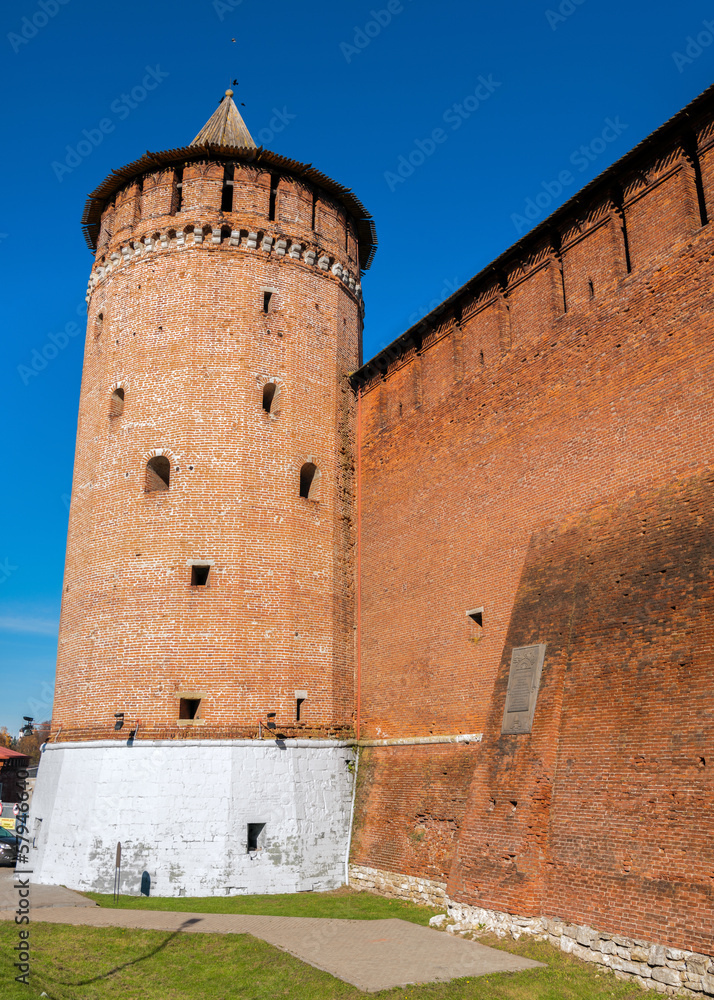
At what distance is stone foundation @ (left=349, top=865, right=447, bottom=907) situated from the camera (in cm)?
1317

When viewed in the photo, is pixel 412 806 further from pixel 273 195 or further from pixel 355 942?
pixel 273 195

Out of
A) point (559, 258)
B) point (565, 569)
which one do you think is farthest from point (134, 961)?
point (559, 258)

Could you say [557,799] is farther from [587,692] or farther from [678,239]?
[678,239]

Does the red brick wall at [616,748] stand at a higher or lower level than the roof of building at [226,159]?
lower

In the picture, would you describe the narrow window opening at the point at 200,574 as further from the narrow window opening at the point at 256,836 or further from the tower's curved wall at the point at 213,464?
the narrow window opening at the point at 256,836

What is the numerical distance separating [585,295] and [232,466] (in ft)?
26.1

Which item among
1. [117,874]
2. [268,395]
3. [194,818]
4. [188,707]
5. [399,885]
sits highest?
[268,395]

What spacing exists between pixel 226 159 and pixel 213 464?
7811 mm

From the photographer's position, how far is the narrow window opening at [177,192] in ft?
61.6

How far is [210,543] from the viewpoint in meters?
16.3

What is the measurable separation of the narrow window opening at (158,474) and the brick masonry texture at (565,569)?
462cm

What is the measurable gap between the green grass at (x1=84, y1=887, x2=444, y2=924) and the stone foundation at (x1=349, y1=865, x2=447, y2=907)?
Answer: 160mm

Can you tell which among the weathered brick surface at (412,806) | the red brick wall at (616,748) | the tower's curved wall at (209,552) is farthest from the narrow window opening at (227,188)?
the weathered brick surface at (412,806)

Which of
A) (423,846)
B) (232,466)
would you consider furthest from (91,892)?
(232,466)
